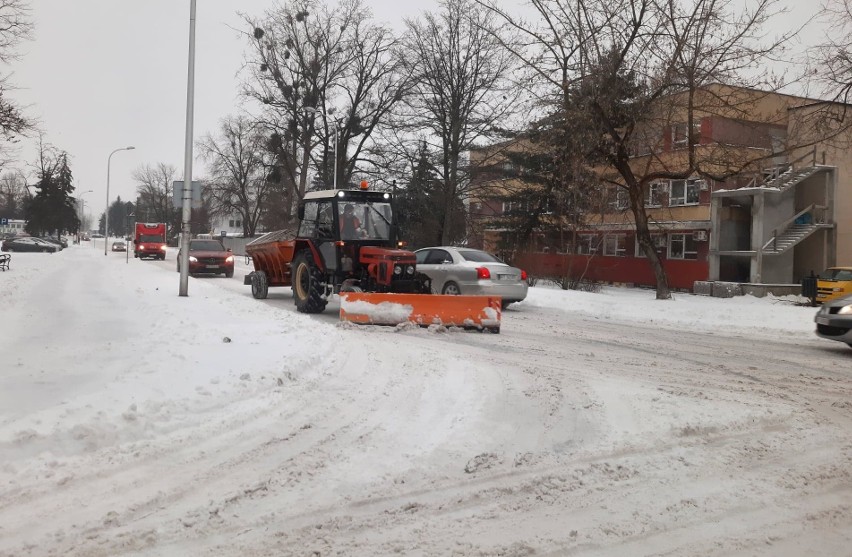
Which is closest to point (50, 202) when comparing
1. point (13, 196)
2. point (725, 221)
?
point (13, 196)

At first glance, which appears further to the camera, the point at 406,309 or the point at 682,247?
the point at 682,247

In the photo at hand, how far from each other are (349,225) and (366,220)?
1.30 feet

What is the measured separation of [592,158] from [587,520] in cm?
2017

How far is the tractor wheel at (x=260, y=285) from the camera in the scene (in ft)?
57.8

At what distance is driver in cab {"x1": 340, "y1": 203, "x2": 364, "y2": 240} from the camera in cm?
1412

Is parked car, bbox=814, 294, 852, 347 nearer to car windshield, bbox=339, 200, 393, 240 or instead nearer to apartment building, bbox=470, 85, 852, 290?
car windshield, bbox=339, 200, 393, 240

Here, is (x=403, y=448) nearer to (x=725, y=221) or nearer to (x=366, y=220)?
(x=366, y=220)

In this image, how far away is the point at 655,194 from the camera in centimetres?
3288

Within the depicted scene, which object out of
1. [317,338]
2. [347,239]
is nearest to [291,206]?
[347,239]

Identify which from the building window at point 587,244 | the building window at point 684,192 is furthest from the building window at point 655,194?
the building window at point 587,244

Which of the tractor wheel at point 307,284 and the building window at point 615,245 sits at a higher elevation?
the building window at point 615,245

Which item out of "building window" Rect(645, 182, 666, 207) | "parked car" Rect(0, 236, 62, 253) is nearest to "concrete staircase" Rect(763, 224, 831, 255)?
"building window" Rect(645, 182, 666, 207)

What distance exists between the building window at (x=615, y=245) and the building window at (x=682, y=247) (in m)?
2.79

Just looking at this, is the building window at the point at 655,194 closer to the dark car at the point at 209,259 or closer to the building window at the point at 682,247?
the building window at the point at 682,247
